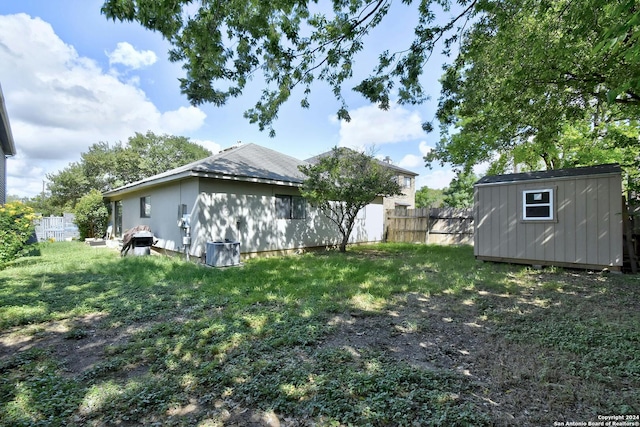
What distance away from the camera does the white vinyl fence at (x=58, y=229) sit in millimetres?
15398

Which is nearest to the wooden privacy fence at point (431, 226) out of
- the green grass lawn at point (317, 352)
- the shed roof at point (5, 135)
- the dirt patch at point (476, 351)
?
the green grass lawn at point (317, 352)

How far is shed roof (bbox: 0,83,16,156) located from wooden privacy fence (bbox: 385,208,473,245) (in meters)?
14.0

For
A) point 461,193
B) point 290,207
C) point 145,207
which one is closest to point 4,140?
point 145,207

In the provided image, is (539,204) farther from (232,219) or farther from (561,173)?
(232,219)

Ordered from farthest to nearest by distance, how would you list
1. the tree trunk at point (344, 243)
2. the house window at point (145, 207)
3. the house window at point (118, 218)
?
the house window at point (118, 218)
the house window at point (145, 207)
the tree trunk at point (344, 243)

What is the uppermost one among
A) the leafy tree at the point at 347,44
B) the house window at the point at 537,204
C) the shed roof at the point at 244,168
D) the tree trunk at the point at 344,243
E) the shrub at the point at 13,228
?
the leafy tree at the point at 347,44

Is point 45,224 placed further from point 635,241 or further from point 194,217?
point 635,241

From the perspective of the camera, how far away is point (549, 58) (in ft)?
17.4

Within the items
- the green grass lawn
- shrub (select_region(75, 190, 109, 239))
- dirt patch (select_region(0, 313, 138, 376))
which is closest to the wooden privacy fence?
the green grass lawn

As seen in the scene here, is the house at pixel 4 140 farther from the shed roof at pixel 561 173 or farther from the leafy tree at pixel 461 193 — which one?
the leafy tree at pixel 461 193

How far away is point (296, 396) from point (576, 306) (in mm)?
4362

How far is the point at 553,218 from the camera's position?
682 cm

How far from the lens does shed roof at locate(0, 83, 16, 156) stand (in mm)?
7768

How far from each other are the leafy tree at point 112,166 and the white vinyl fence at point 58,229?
331 inches
